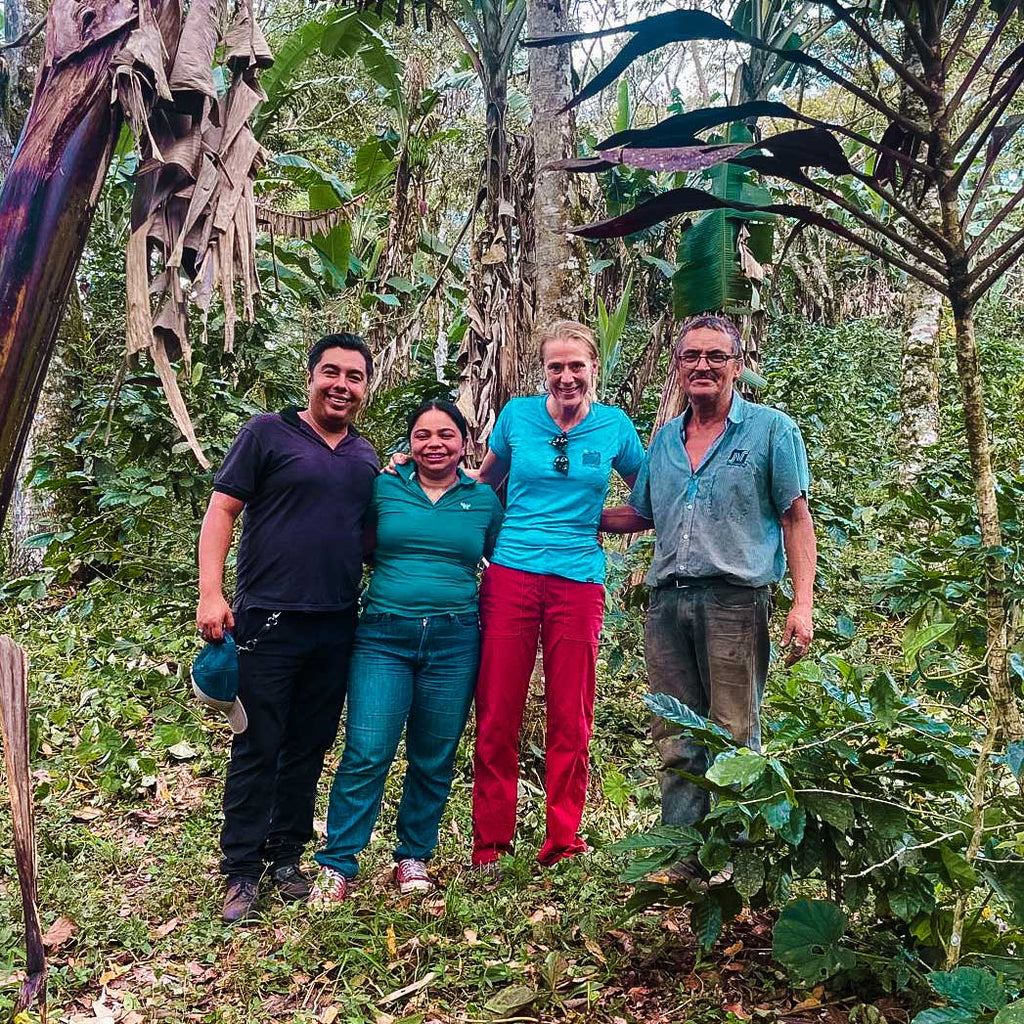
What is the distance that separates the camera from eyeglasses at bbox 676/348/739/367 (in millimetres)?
2922

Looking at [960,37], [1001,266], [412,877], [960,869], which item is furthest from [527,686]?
[960,37]

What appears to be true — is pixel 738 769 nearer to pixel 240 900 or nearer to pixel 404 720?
pixel 404 720

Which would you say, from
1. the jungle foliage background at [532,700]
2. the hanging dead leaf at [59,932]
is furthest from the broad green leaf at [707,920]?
the hanging dead leaf at [59,932]

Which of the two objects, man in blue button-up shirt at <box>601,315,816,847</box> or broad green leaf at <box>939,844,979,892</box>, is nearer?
broad green leaf at <box>939,844,979,892</box>

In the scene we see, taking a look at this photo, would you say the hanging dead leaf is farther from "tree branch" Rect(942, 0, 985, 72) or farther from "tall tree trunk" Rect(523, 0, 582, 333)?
"tree branch" Rect(942, 0, 985, 72)

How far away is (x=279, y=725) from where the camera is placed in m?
3.13

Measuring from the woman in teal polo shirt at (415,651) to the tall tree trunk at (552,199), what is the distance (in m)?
1.03

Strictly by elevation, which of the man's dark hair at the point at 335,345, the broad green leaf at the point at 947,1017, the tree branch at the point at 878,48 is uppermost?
the tree branch at the point at 878,48

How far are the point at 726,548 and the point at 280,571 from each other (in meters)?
1.48

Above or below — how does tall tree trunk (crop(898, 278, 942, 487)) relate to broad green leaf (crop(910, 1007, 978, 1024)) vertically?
above

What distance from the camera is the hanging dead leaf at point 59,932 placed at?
9.66ft

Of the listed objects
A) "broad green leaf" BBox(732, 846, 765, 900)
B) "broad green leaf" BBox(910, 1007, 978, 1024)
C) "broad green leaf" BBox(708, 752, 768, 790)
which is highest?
"broad green leaf" BBox(708, 752, 768, 790)

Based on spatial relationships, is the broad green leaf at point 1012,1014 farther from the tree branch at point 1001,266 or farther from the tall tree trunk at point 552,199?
the tall tree trunk at point 552,199

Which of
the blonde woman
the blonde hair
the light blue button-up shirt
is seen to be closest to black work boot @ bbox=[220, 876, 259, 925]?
the blonde woman
